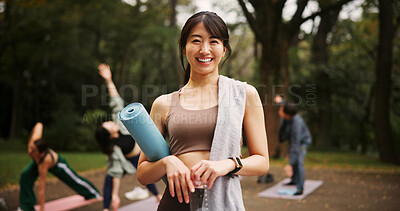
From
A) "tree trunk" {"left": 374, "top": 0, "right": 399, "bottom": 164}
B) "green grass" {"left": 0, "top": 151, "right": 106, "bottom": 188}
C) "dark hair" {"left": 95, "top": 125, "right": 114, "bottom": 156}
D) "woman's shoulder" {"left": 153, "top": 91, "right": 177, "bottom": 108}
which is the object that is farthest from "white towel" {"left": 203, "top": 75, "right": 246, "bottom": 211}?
"tree trunk" {"left": 374, "top": 0, "right": 399, "bottom": 164}

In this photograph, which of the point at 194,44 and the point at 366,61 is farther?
the point at 366,61

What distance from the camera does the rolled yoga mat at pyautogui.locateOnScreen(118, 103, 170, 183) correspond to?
5.69ft

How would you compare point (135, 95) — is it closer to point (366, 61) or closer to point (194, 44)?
point (366, 61)

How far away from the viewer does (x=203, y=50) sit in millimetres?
1985

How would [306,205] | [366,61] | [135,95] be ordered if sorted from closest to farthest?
[306,205], [366,61], [135,95]

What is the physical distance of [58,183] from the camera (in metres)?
10.1

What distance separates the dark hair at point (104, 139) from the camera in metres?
6.41

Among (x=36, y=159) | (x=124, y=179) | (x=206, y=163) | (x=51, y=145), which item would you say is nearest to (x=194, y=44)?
(x=206, y=163)

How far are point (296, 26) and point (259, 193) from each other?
293 inches

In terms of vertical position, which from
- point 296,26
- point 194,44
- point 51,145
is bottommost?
point 51,145

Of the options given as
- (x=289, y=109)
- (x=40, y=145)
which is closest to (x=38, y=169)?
(x=40, y=145)

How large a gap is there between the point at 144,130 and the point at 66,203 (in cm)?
661

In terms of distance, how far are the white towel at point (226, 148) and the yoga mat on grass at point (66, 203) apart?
6089mm

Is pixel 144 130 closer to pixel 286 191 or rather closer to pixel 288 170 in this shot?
pixel 288 170
